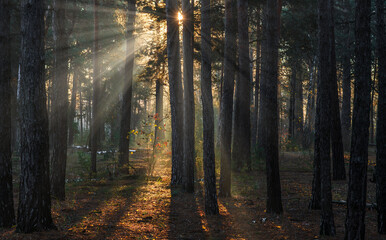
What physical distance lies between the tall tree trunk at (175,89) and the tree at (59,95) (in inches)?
156

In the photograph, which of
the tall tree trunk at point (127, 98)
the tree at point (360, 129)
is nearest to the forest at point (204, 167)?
the tree at point (360, 129)

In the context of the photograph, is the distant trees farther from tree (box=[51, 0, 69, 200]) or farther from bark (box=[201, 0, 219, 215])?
tree (box=[51, 0, 69, 200])

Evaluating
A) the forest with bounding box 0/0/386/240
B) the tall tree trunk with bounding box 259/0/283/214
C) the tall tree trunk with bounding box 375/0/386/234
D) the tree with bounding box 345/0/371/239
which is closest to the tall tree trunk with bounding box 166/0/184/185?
the forest with bounding box 0/0/386/240

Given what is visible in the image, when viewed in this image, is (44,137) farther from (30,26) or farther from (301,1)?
(301,1)

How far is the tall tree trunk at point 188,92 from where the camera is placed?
35.2 ft

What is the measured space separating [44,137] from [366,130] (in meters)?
6.02

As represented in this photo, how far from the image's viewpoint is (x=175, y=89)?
486 inches

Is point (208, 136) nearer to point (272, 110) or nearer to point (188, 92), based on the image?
point (272, 110)

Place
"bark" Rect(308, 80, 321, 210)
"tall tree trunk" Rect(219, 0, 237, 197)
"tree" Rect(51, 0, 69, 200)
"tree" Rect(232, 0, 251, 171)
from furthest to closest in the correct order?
"tree" Rect(232, 0, 251, 171) → "tall tree trunk" Rect(219, 0, 237, 197) → "tree" Rect(51, 0, 69, 200) → "bark" Rect(308, 80, 321, 210)

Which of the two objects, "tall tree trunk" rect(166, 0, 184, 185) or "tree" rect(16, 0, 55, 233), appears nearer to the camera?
"tree" rect(16, 0, 55, 233)

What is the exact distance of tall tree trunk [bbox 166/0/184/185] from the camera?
40.2 feet

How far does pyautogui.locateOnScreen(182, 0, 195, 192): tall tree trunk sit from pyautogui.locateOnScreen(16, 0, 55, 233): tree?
16.9ft

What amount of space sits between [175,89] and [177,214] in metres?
5.32

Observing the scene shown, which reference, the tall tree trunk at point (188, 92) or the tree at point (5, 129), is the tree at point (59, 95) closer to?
the tree at point (5, 129)
